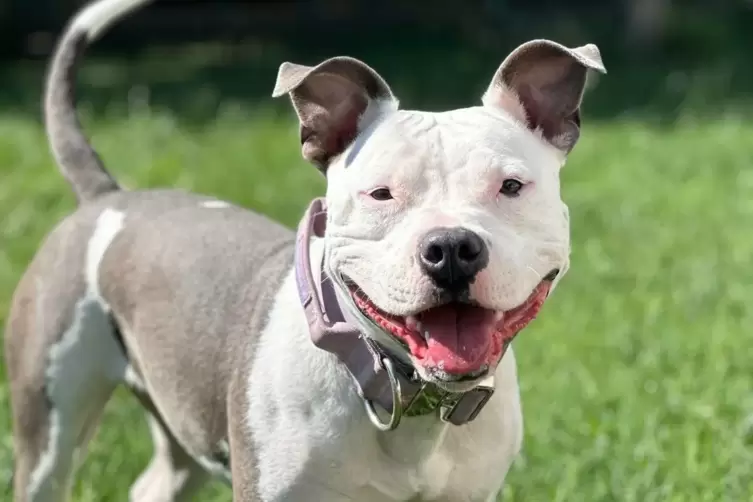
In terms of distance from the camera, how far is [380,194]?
9.25ft

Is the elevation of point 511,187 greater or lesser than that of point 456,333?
greater

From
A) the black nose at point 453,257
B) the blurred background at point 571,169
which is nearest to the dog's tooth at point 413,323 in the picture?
the black nose at point 453,257

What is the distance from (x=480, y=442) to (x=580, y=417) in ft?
6.32

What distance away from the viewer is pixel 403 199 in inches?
109

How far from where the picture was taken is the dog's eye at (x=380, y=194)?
281 centimetres

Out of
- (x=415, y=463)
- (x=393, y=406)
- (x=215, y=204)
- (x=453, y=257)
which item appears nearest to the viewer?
(x=453, y=257)

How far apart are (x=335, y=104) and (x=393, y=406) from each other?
775 millimetres

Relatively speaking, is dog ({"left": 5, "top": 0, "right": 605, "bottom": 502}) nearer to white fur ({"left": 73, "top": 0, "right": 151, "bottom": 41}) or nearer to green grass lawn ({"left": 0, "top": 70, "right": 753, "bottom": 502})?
white fur ({"left": 73, "top": 0, "right": 151, "bottom": 41})

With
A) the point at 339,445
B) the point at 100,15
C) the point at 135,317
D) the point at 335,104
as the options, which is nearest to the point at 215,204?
the point at 135,317

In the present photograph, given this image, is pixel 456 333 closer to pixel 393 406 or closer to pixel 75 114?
pixel 393 406

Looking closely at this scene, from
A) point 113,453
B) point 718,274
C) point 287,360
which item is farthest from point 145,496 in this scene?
point 718,274

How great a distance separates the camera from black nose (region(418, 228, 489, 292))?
2.59m

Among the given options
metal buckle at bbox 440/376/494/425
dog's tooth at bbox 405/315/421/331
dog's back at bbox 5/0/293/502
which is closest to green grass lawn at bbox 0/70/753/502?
dog's back at bbox 5/0/293/502

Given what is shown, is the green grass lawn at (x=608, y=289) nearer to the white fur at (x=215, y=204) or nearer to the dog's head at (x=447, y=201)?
the white fur at (x=215, y=204)
